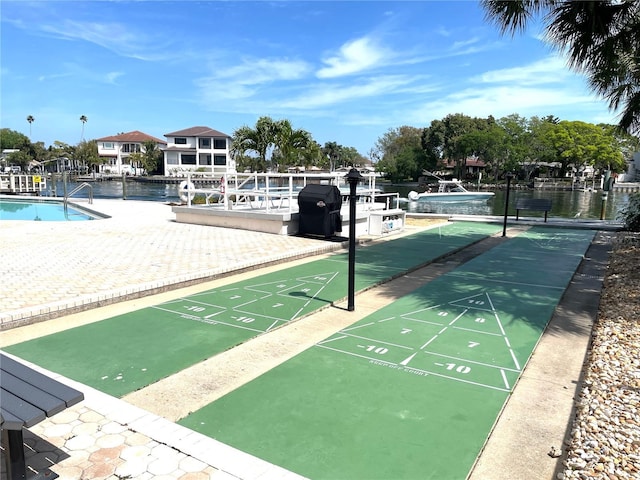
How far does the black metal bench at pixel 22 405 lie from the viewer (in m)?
2.41

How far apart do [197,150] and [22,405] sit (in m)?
78.1

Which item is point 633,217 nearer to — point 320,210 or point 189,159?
point 320,210

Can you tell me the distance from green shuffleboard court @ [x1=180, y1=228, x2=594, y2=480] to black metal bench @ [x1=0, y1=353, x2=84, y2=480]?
1.09 m

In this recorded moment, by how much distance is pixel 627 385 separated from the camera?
391 centimetres

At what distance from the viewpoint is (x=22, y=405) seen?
2.55m

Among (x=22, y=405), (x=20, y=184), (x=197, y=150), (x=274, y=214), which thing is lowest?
(x=22, y=405)

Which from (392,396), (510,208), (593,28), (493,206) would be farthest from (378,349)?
(493,206)

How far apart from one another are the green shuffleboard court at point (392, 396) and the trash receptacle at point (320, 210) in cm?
550

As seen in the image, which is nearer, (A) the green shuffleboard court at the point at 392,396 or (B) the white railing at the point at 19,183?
(A) the green shuffleboard court at the point at 392,396

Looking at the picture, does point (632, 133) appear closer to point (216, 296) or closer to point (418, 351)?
point (418, 351)

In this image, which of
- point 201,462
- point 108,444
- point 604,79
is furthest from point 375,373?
point 604,79

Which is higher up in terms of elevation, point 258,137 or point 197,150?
point 197,150

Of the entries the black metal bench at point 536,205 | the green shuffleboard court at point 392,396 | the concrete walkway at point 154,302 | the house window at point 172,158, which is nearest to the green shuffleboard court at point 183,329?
the concrete walkway at point 154,302

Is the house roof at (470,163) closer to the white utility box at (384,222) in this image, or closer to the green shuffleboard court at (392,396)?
the white utility box at (384,222)
